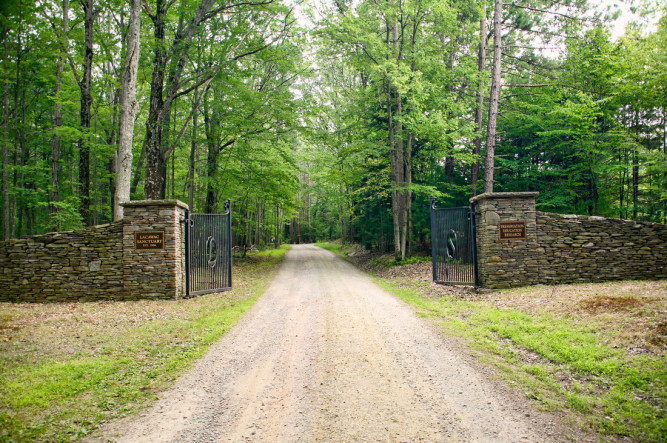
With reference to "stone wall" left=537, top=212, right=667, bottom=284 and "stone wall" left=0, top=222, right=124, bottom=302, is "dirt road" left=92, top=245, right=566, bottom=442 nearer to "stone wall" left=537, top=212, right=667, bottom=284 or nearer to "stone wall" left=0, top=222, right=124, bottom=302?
"stone wall" left=0, top=222, right=124, bottom=302

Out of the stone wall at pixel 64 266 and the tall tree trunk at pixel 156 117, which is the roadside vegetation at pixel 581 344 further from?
the tall tree trunk at pixel 156 117

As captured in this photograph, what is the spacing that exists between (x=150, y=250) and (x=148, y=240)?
25 cm

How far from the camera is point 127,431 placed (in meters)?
2.72

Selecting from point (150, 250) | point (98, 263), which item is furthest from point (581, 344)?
point (98, 263)

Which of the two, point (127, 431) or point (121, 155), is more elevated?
point (121, 155)

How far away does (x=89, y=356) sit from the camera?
4.27m

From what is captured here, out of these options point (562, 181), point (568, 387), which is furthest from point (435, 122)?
point (568, 387)

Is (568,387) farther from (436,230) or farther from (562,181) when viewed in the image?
(562,181)

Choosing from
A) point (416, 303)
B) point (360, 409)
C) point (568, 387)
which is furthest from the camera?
point (416, 303)

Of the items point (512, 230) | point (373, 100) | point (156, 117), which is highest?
point (373, 100)

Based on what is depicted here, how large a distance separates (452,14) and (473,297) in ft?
35.6

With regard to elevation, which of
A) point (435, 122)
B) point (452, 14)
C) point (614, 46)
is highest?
point (452, 14)

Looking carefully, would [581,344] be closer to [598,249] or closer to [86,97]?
[598,249]

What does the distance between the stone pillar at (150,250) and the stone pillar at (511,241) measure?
7.96 meters
